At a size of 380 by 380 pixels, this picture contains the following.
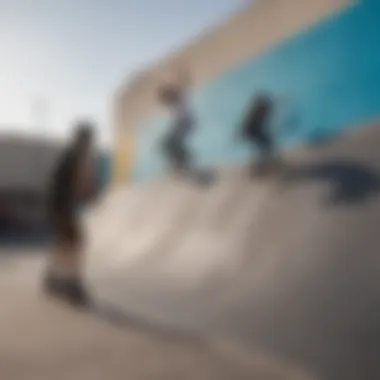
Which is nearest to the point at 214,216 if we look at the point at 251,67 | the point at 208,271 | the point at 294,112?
the point at 208,271

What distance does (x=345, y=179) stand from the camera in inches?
118

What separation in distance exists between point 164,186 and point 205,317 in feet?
10.5

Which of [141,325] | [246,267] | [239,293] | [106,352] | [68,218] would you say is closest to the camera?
[106,352]

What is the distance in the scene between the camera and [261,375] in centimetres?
168

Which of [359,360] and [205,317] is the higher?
[359,360]

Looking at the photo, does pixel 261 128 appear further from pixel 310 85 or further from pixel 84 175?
pixel 84 175

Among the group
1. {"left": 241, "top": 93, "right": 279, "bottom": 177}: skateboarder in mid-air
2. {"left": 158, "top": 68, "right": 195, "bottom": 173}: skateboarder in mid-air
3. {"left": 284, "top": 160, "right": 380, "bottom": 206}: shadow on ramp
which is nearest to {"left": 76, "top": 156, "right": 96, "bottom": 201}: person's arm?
{"left": 284, "top": 160, "right": 380, "bottom": 206}: shadow on ramp

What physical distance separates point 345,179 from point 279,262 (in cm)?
75

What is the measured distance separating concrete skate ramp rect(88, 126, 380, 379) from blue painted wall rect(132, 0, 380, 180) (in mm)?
289

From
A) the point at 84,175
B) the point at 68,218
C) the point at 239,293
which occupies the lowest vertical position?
the point at 239,293

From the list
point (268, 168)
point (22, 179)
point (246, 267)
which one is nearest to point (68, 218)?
point (246, 267)

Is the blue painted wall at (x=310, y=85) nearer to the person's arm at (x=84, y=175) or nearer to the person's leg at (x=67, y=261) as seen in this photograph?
the person's arm at (x=84, y=175)

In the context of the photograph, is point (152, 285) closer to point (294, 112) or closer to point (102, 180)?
point (294, 112)

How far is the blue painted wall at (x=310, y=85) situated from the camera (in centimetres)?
351
